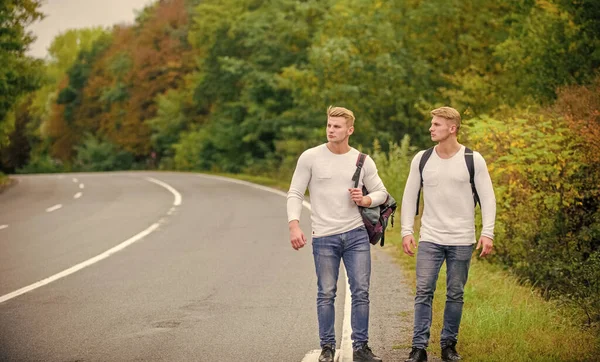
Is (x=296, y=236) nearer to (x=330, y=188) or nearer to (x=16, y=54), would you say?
(x=330, y=188)

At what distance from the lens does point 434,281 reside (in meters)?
6.16

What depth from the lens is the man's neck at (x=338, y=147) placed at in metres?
6.12

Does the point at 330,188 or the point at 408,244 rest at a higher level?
the point at 330,188

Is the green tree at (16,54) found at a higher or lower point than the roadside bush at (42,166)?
higher

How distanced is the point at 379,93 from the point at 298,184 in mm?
23779

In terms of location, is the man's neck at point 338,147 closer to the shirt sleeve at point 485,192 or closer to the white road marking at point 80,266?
the shirt sleeve at point 485,192

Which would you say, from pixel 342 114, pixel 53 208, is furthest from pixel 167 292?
pixel 53 208

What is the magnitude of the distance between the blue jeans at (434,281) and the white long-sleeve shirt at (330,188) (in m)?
0.54

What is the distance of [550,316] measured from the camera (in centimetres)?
788

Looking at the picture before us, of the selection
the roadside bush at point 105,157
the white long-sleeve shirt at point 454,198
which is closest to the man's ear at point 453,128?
the white long-sleeve shirt at point 454,198

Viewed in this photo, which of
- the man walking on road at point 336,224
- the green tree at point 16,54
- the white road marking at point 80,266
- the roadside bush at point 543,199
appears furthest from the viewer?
the green tree at point 16,54

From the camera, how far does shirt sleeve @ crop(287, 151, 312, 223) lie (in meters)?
6.14

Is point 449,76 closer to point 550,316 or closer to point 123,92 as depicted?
point 550,316

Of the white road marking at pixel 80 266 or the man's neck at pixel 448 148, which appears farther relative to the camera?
the white road marking at pixel 80 266
